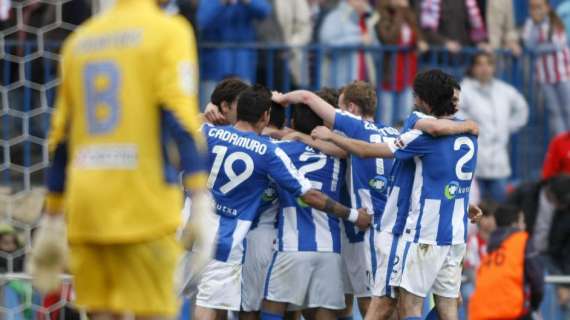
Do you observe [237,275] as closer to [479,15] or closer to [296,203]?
[296,203]

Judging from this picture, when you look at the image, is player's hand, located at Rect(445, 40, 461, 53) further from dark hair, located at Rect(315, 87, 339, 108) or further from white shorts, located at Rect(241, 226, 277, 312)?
white shorts, located at Rect(241, 226, 277, 312)

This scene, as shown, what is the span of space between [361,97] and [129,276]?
148 inches

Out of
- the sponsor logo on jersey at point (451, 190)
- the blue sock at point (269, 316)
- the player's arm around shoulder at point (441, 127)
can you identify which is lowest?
the blue sock at point (269, 316)

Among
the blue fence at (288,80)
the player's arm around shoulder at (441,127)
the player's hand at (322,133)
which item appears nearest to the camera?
the player's arm around shoulder at (441,127)

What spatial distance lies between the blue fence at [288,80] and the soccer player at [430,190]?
4642 mm

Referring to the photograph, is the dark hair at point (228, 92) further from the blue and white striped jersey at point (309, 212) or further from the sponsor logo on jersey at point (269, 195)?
the sponsor logo on jersey at point (269, 195)

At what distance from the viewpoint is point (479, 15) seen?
1557 centimetres

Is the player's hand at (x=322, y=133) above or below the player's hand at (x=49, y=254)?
above

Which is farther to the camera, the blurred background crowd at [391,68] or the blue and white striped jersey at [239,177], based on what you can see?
the blurred background crowd at [391,68]

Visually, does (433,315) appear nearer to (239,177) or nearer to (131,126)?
(239,177)

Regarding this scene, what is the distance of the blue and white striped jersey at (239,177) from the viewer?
973 centimetres

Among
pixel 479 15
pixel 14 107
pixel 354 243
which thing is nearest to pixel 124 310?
pixel 354 243

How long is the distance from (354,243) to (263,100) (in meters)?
1.35

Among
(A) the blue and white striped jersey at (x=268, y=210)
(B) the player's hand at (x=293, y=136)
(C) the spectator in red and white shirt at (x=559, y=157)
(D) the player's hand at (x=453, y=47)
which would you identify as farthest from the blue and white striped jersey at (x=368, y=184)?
(C) the spectator in red and white shirt at (x=559, y=157)
